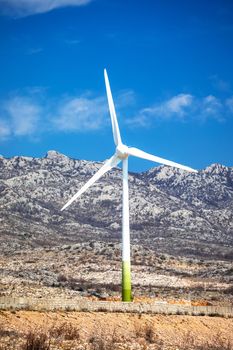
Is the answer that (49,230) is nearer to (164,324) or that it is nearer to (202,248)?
(202,248)

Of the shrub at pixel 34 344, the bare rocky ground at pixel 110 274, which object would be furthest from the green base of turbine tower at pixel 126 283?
the shrub at pixel 34 344

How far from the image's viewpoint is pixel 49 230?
14338 cm

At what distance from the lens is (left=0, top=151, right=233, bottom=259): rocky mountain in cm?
13538

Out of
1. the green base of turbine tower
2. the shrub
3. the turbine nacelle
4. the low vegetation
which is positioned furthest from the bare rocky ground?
the shrub

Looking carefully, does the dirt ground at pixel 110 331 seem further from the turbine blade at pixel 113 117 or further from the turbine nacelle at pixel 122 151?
the turbine blade at pixel 113 117

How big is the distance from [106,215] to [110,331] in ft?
483

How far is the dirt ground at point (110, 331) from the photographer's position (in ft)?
72.5

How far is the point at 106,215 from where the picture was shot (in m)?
174

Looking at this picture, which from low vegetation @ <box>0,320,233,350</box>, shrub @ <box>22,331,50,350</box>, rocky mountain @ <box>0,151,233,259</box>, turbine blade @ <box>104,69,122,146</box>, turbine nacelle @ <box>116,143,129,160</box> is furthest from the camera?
rocky mountain @ <box>0,151,233,259</box>

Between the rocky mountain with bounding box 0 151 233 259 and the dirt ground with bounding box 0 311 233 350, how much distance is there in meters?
89.3

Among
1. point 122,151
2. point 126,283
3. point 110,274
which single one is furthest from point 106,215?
point 126,283

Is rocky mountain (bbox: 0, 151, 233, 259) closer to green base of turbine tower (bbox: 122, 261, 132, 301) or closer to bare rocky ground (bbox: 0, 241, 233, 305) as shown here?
bare rocky ground (bbox: 0, 241, 233, 305)

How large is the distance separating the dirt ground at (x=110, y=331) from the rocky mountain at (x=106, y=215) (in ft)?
293

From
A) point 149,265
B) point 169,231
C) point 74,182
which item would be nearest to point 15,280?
point 149,265
